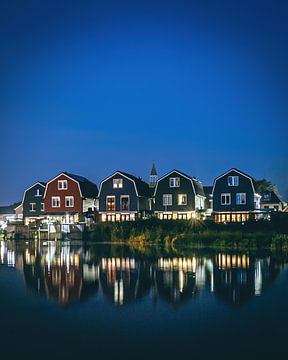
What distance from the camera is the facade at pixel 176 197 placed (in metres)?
67.4

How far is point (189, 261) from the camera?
36312mm

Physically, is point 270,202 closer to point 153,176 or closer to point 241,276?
point 153,176

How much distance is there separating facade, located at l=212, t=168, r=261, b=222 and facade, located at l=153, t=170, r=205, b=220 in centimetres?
317

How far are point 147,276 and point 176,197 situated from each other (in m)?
39.1

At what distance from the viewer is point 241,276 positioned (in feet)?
93.8

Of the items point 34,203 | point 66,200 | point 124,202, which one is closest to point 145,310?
point 124,202

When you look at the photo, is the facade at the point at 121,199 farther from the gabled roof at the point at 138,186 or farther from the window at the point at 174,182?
the window at the point at 174,182

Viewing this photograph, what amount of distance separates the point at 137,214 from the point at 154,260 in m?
31.8

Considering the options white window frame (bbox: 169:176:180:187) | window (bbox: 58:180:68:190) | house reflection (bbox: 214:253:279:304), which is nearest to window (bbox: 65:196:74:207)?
window (bbox: 58:180:68:190)

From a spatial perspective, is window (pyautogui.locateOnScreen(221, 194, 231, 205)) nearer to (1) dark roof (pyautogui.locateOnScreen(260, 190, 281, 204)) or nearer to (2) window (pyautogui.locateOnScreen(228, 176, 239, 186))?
(2) window (pyautogui.locateOnScreen(228, 176, 239, 186))

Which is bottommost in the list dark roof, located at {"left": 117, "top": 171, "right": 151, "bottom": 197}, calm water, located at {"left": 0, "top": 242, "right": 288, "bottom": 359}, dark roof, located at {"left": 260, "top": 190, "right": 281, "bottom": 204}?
calm water, located at {"left": 0, "top": 242, "right": 288, "bottom": 359}

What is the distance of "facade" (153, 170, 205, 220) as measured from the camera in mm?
67375

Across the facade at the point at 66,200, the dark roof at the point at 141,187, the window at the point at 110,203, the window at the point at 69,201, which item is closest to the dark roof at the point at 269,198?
the dark roof at the point at 141,187

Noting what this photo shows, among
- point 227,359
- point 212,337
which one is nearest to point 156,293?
point 212,337
